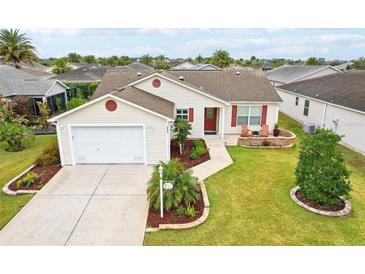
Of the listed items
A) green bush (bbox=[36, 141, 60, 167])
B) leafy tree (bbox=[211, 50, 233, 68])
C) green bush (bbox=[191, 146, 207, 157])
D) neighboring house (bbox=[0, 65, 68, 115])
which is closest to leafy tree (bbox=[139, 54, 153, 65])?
leafy tree (bbox=[211, 50, 233, 68])

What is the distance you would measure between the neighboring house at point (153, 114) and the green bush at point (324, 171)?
6.17 m

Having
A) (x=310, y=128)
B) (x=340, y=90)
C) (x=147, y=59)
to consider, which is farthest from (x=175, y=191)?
(x=147, y=59)

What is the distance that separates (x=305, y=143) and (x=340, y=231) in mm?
3104

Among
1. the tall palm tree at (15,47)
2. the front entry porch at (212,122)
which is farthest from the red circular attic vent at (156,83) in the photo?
the tall palm tree at (15,47)

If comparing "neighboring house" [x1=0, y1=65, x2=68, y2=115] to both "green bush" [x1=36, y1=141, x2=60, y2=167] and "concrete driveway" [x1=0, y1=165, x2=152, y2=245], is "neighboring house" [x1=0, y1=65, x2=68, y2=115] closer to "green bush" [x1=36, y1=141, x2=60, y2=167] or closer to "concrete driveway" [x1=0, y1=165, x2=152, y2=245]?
"green bush" [x1=36, y1=141, x2=60, y2=167]

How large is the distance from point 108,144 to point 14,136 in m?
6.55

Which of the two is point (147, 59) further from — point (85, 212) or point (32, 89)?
point (85, 212)

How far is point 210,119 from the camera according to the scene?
17969 millimetres

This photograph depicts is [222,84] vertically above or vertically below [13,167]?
above

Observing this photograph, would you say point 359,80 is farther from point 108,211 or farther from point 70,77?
point 70,77

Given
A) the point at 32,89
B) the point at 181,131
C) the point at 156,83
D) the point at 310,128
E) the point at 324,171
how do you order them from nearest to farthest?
the point at 324,171
the point at 181,131
the point at 156,83
the point at 310,128
the point at 32,89

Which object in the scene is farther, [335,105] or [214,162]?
[335,105]

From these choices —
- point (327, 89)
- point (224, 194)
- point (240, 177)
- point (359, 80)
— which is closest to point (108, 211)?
point (224, 194)

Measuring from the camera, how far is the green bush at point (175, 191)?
27.5ft
